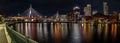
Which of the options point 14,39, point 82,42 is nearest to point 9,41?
point 14,39

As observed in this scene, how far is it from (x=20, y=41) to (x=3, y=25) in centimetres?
81

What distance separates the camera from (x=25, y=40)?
1016 cm

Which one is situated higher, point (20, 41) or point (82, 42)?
point (20, 41)

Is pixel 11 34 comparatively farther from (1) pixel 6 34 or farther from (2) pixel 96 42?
(2) pixel 96 42

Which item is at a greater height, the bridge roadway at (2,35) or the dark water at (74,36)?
the bridge roadway at (2,35)

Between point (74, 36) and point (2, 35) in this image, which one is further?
point (74, 36)

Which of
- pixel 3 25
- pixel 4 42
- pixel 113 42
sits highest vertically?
pixel 3 25

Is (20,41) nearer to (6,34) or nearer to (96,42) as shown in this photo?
(6,34)

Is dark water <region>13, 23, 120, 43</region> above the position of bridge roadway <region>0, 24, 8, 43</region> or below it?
below

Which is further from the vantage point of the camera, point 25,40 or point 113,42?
point 113,42

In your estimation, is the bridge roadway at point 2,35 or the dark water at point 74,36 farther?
the dark water at point 74,36

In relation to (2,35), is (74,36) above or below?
below

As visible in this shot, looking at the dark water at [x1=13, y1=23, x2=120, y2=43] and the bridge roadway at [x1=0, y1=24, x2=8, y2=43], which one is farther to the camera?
the dark water at [x1=13, y1=23, x2=120, y2=43]

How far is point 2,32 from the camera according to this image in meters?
9.97
